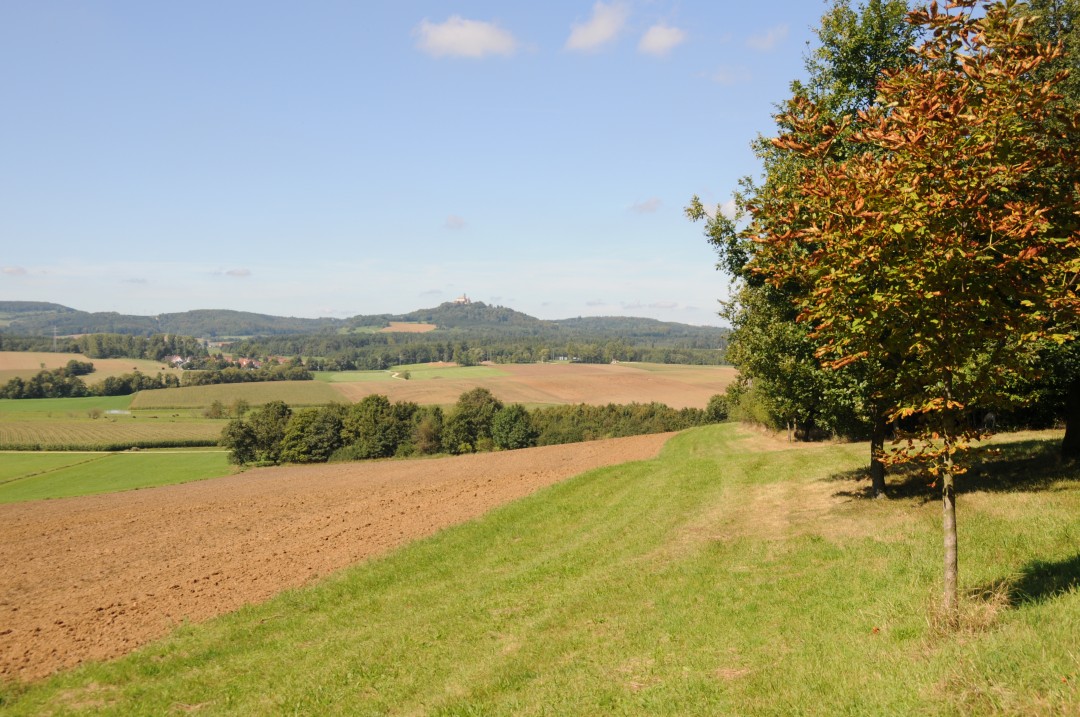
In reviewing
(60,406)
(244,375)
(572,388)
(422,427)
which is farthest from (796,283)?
(244,375)

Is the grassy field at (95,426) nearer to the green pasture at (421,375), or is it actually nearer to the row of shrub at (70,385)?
the row of shrub at (70,385)

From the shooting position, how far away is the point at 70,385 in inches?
5743

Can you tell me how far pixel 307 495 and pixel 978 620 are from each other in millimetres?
31924

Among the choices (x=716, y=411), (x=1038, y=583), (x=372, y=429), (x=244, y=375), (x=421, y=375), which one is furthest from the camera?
(x=421, y=375)

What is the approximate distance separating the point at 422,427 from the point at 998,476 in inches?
3612

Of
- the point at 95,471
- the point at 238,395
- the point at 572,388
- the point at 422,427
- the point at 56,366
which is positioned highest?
the point at 56,366

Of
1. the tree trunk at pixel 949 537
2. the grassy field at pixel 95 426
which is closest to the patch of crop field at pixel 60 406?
the grassy field at pixel 95 426

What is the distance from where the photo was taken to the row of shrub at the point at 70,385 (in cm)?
13862

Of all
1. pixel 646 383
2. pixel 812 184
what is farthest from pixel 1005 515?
pixel 646 383

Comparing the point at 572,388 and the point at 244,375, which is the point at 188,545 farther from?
the point at 244,375

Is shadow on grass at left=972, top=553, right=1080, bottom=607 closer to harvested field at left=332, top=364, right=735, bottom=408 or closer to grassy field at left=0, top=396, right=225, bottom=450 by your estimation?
grassy field at left=0, top=396, right=225, bottom=450

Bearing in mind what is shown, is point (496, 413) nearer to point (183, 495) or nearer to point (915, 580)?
point (183, 495)

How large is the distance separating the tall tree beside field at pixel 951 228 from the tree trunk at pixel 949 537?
0.02 m

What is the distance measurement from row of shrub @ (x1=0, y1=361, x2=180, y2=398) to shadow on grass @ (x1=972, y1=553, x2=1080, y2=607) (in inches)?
6576
